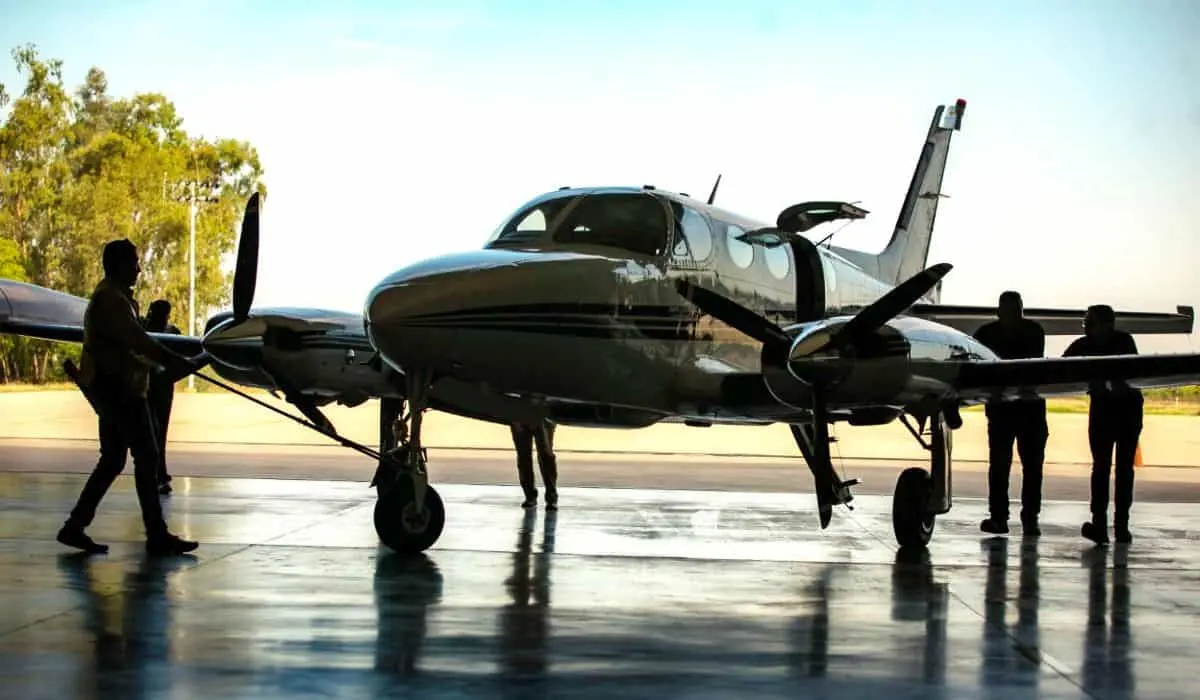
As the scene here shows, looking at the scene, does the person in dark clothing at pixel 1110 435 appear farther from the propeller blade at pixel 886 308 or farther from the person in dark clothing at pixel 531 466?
the person in dark clothing at pixel 531 466

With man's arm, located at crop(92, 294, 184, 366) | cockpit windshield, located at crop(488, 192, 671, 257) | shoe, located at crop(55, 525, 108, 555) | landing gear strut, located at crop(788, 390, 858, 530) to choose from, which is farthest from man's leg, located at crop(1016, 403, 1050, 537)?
shoe, located at crop(55, 525, 108, 555)

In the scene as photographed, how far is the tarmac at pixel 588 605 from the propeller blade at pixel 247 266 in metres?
1.92

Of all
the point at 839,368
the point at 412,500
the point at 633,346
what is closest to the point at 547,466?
the point at 633,346

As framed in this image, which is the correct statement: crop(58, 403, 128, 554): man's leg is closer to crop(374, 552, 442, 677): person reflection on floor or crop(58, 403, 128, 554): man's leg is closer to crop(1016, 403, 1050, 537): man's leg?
crop(374, 552, 442, 677): person reflection on floor

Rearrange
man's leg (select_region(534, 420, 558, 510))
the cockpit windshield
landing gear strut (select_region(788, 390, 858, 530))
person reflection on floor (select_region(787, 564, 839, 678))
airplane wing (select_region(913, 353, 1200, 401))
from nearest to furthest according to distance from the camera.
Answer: person reflection on floor (select_region(787, 564, 839, 678)) → landing gear strut (select_region(788, 390, 858, 530)) → airplane wing (select_region(913, 353, 1200, 401)) → the cockpit windshield → man's leg (select_region(534, 420, 558, 510))

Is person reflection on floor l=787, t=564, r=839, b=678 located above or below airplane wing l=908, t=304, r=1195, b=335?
below

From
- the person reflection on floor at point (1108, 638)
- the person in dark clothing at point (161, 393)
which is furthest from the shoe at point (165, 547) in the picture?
the person reflection on floor at point (1108, 638)

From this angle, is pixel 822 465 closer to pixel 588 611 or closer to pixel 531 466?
pixel 588 611

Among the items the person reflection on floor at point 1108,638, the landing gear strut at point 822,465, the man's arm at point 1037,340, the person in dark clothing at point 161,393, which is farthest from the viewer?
the person in dark clothing at point 161,393

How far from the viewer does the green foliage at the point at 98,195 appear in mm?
69812

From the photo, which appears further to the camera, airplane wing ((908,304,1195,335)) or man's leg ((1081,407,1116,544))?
airplane wing ((908,304,1195,335))

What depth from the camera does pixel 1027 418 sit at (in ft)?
48.4

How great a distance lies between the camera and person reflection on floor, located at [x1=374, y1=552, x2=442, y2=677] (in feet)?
23.2

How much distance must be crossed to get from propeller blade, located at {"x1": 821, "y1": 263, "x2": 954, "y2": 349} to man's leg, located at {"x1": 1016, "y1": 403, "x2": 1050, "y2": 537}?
12.4 ft
